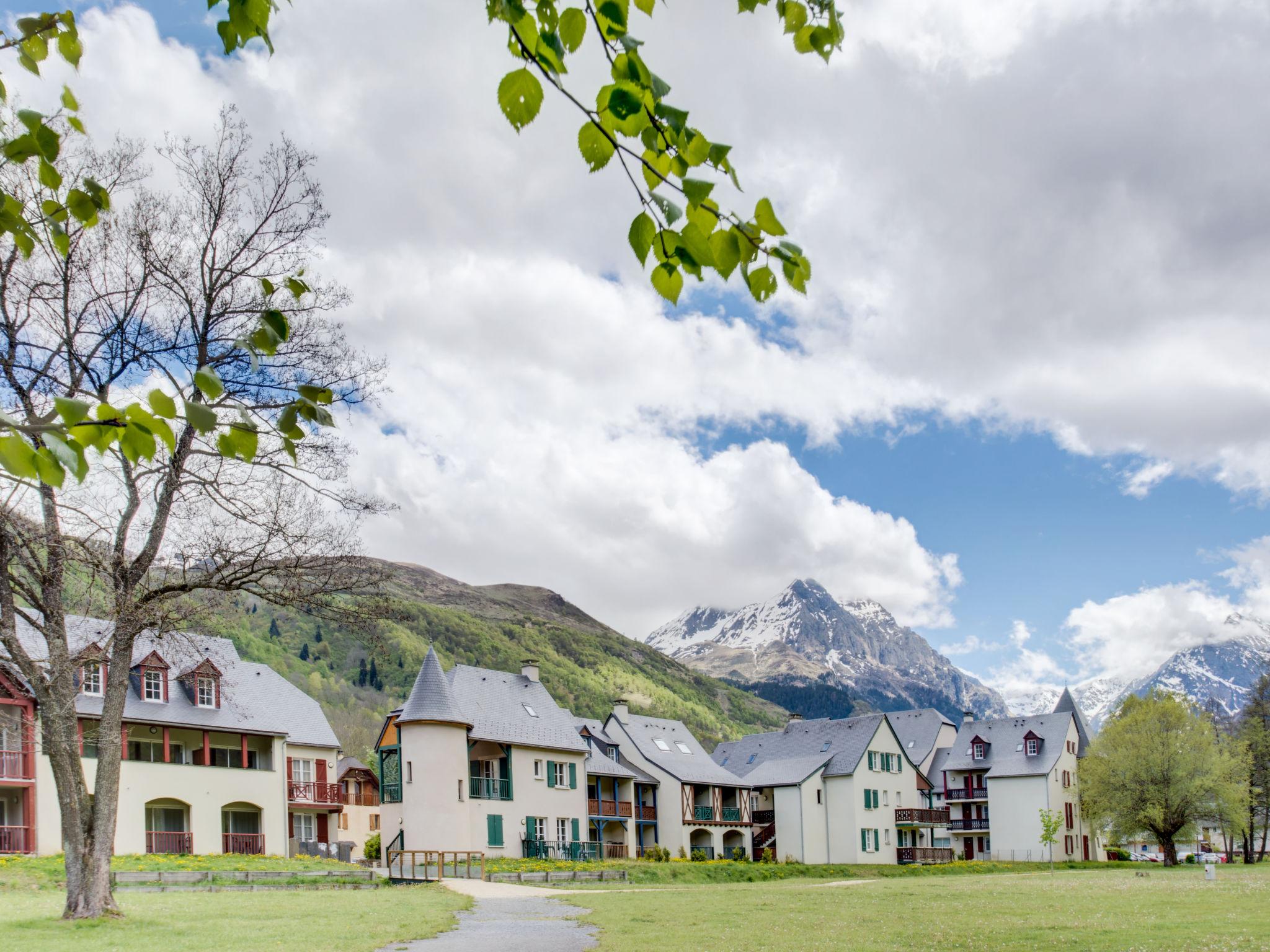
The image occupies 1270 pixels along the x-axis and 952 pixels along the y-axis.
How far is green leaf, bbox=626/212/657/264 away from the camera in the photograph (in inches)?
124

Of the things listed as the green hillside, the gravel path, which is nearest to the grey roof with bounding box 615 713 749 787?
the gravel path

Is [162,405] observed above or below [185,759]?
above

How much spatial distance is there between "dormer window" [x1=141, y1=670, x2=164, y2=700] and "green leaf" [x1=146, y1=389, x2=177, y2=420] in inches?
1702

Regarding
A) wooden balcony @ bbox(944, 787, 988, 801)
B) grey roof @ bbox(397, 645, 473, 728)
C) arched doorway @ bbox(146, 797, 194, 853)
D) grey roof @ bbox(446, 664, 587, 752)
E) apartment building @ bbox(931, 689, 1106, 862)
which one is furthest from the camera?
wooden balcony @ bbox(944, 787, 988, 801)

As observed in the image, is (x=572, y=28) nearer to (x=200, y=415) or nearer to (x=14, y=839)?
(x=200, y=415)

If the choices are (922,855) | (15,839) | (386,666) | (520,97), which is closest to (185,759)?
(15,839)

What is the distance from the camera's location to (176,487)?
1859 cm

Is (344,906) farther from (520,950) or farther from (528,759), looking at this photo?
(528,759)

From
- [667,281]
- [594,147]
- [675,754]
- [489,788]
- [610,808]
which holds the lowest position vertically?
[610,808]

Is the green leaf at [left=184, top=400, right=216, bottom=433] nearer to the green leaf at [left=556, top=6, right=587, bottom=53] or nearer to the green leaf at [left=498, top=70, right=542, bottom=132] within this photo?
the green leaf at [left=498, top=70, right=542, bottom=132]

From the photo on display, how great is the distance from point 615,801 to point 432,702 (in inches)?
637

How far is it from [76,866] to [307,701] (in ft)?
120

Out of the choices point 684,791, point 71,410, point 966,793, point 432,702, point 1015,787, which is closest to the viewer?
point 71,410

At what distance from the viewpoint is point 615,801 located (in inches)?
2279
